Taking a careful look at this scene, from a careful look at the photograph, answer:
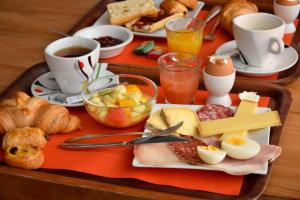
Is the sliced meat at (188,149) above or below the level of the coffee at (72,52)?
below

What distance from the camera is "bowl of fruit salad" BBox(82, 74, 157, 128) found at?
1164 millimetres

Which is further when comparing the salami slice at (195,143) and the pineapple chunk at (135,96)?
the pineapple chunk at (135,96)

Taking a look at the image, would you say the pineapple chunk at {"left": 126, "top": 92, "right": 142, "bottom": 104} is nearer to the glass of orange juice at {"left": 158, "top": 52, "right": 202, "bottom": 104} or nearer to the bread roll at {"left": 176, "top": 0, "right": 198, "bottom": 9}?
the glass of orange juice at {"left": 158, "top": 52, "right": 202, "bottom": 104}

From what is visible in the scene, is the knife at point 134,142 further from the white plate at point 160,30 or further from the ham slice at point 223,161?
the white plate at point 160,30

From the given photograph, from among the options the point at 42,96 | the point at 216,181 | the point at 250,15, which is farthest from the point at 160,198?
the point at 250,15

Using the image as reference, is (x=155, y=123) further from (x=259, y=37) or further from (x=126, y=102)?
(x=259, y=37)

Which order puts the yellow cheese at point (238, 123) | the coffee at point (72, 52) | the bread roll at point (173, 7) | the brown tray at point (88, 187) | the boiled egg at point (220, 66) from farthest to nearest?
the bread roll at point (173, 7), the coffee at point (72, 52), the boiled egg at point (220, 66), the yellow cheese at point (238, 123), the brown tray at point (88, 187)

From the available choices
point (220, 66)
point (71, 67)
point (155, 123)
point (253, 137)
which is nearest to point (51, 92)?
point (71, 67)

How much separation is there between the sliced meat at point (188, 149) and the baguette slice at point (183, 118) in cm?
3

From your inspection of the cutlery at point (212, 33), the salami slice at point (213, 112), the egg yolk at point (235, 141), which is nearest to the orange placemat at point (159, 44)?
the cutlery at point (212, 33)

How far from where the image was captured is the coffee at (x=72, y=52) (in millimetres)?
1349

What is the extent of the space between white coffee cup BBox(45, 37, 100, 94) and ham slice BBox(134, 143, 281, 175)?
32 centimetres

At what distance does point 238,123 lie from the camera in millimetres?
1104

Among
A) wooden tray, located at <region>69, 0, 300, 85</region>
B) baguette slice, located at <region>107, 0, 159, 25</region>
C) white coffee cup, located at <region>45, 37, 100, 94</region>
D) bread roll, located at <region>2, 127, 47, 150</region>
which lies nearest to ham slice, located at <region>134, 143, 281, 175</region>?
bread roll, located at <region>2, 127, 47, 150</region>
